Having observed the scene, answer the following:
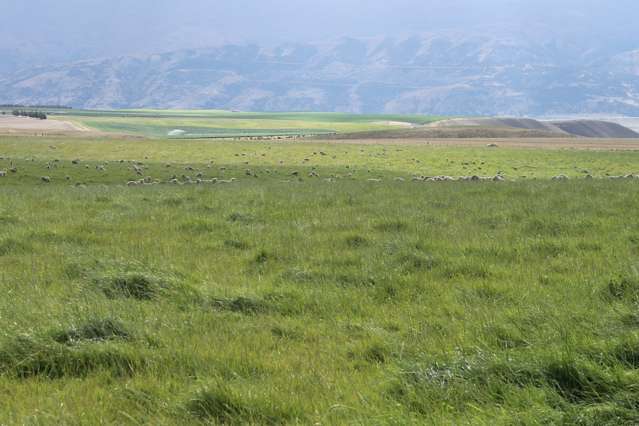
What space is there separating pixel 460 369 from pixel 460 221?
30.9 feet

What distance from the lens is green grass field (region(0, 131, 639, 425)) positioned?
559cm

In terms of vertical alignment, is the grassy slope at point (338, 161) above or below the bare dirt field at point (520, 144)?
below

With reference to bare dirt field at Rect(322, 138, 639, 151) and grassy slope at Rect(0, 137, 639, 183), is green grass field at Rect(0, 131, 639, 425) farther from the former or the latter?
bare dirt field at Rect(322, 138, 639, 151)

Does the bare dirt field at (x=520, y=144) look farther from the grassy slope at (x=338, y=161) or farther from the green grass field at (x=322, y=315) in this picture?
the green grass field at (x=322, y=315)

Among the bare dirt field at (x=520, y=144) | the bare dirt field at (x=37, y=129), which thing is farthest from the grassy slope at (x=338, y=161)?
the bare dirt field at (x=37, y=129)

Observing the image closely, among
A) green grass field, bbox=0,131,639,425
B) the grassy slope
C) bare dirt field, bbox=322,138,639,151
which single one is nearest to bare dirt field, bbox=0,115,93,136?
the grassy slope

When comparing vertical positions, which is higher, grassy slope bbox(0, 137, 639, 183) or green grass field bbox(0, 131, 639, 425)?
grassy slope bbox(0, 137, 639, 183)

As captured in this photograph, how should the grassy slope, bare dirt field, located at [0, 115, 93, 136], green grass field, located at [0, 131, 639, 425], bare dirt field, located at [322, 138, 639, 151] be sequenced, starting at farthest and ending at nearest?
bare dirt field, located at [0, 115, 93, 136], bare dirt field, located at [322, 138, 639, 151], the grassy slope, green grass field, located at [0, 131, 639, 425]

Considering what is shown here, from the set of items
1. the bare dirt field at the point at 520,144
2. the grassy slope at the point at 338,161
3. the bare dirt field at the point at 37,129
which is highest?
the bare dirt field at the point at 37,129

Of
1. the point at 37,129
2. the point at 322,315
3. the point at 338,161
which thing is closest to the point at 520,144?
the point at 338,161

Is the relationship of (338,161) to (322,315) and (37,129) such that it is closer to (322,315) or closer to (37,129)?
(322,315)

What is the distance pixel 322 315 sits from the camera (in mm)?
8477

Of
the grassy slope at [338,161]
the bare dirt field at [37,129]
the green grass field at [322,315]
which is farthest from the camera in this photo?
the bare dirt field at [37,129]

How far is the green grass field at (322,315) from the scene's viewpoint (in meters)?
5.59
